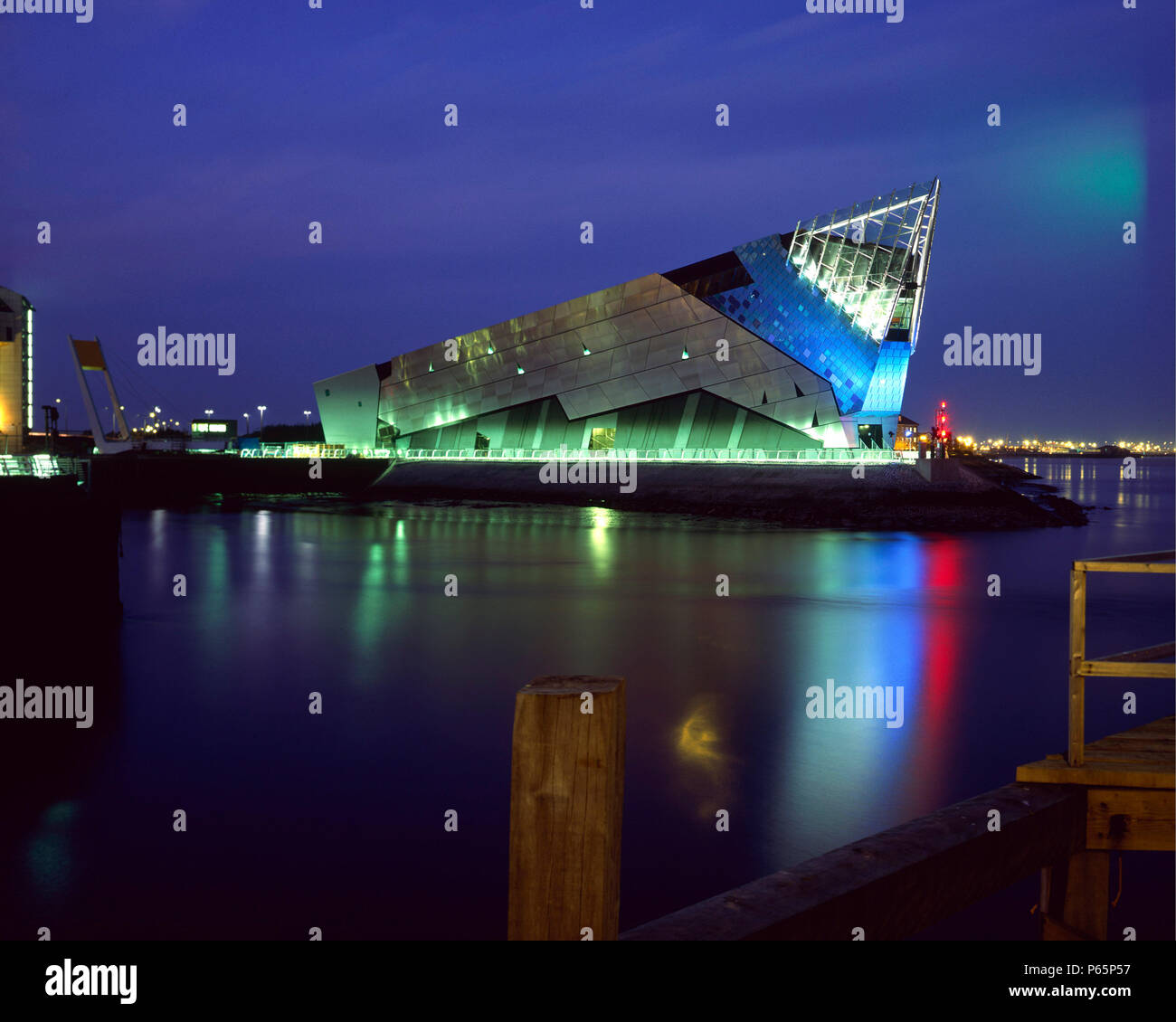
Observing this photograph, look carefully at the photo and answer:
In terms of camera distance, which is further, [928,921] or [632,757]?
[632,757]

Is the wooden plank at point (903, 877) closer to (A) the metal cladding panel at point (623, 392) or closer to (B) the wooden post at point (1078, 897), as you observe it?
(B) the wooden post at point (1078, 897)

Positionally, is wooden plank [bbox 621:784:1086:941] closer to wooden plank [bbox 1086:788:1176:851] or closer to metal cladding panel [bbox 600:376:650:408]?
wooden plank [bbox 1086:788:1176:851]

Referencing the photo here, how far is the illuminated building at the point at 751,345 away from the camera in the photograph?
59375 millimetres

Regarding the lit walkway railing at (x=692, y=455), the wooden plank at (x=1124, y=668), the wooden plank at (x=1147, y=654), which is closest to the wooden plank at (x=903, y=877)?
the wooden plank at (x=1124, y=668)

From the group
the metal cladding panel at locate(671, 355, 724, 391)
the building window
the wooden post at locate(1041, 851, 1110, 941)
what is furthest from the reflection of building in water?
the building window

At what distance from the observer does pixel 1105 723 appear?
43.6 feet

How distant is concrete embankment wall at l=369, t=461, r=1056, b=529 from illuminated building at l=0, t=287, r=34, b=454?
3262 cm

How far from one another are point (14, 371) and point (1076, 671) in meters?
Answer: 36.9
